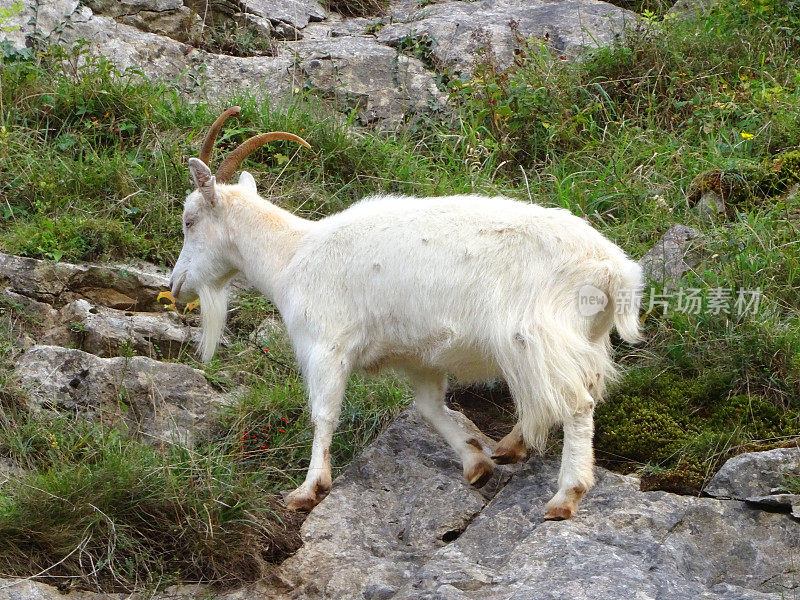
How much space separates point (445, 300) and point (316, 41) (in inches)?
229

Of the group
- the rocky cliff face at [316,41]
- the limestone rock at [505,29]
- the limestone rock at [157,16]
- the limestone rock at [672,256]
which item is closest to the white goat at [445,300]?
the limestone rock at [672,256]

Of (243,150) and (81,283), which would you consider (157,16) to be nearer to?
(81,283)

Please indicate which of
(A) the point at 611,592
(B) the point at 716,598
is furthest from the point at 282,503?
(B) the point at 716,598

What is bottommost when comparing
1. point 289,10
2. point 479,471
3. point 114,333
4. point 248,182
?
point 114,333

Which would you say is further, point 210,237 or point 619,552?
point 210,237

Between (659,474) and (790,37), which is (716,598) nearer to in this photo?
(659,474)

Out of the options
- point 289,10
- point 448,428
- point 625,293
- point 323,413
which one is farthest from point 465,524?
point 289,10

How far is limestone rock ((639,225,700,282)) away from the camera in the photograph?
604 centimetres

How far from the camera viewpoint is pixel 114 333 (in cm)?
621

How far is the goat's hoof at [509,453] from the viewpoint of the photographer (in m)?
5.03

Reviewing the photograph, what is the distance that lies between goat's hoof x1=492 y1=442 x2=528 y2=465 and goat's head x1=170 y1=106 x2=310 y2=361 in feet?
6.42

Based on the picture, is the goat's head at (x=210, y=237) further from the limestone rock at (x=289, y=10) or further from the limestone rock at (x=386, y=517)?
the limestone rock at (x=289, y=10)

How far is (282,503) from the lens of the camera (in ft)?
15.9

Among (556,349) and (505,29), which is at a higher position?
(505,29)
